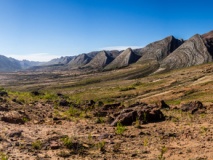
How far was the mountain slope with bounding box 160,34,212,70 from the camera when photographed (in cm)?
9632

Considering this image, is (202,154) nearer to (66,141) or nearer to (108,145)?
(108,145)

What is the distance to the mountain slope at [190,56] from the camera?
96325mm

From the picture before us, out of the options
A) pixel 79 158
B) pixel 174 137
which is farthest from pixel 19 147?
pixel 174 137

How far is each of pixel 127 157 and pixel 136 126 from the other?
5083mm

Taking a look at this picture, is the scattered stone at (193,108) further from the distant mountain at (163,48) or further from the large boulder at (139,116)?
the distant mountain at (163,48)

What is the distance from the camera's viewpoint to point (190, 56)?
101 meters

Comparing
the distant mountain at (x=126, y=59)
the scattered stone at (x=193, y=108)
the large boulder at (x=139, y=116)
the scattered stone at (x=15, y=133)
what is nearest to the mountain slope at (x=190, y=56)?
the distant mountain at (x=126, y=59)

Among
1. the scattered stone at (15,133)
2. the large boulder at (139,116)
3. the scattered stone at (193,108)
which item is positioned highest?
the scattered stone at (15,133)

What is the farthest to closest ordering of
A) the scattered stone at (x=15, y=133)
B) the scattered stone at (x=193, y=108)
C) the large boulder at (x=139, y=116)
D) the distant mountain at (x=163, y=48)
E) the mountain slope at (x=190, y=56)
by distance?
the distant mountain at (x=163, y=48), the mountain slope at (x=190, y=56), the scattered stone at (x=193, y=108), the large boulder at (x=139, y=116), the scattered stone at (x=15, y=133)

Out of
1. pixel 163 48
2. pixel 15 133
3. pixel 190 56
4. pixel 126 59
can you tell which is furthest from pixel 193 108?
pixel 126 59

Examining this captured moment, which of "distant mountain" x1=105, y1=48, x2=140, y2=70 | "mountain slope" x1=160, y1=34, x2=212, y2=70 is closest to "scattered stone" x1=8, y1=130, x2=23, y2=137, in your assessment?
"mountain slope" x1=160, y1=34, x2=212, y2=70

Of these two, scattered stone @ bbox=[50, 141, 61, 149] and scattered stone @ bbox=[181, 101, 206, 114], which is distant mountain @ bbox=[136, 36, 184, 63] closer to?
scattered stone @ bbox=[181, 101, 206, 114]

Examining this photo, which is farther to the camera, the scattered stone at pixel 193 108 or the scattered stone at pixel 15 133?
the scattered stone at pixel 193 108

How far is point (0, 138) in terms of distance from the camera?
11453mm
